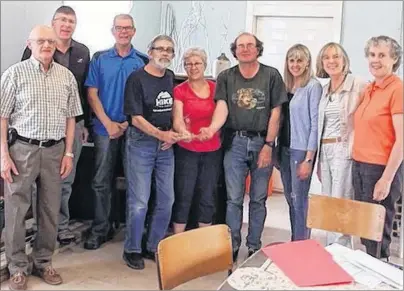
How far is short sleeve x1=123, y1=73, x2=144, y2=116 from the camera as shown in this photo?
118 inches

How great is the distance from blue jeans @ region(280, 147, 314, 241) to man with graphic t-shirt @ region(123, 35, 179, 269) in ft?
2.26

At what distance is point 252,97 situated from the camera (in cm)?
312

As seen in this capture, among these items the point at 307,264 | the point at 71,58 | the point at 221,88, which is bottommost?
the point at 307,264

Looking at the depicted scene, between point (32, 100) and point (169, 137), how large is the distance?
2.56 feet

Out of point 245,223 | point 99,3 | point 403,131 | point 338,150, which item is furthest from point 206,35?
point 403,131

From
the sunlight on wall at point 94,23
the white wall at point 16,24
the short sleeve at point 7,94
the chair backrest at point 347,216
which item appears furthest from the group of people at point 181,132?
the sunlight on wall at point 94,23

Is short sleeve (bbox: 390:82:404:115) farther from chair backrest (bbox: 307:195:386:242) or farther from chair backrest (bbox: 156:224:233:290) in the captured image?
chair backrest (bbox: 156:224:233:290)

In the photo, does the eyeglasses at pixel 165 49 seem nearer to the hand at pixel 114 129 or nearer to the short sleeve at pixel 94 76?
the short sleeve at pixel 94 76

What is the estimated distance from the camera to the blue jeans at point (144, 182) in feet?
10.2

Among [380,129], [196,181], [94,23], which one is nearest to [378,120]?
[380,129]

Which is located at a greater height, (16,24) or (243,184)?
(16,24)

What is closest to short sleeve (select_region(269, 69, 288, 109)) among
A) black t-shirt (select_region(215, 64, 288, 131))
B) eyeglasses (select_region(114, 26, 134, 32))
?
black t-shirt (select_region(215, 64, 288, 131))

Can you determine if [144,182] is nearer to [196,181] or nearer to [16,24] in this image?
[196,181]

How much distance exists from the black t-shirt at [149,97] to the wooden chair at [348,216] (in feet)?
3.73
